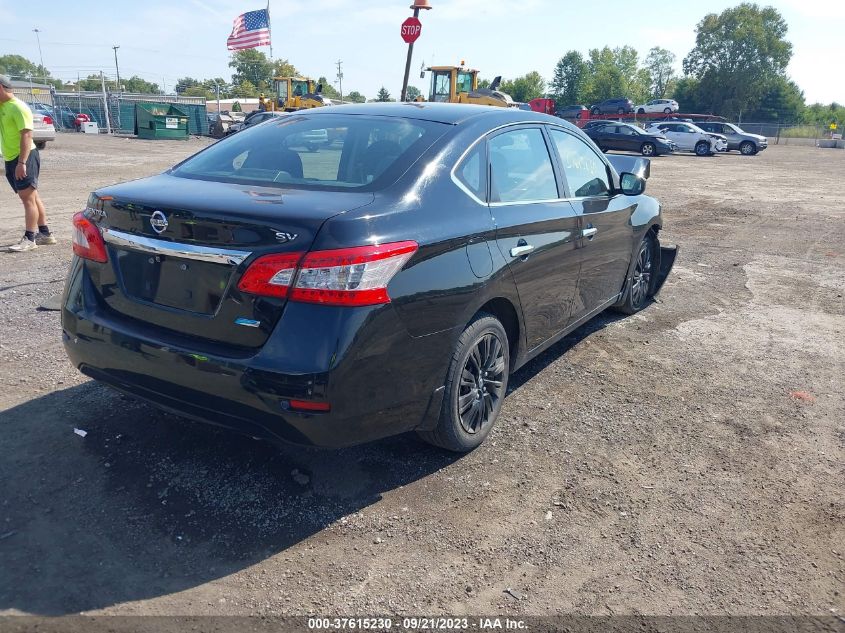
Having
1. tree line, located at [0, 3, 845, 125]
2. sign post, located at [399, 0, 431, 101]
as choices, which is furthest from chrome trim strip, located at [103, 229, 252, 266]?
tree line, located at [0, 3, 845, 125]

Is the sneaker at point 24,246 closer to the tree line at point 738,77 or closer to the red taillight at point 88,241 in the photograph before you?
the red taillight at point 88,241

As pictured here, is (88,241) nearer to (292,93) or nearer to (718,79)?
(292,93)

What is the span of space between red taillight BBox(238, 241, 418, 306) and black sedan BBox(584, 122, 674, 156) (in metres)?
30.7

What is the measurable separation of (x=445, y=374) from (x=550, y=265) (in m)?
1.17

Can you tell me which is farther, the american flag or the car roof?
the american flag

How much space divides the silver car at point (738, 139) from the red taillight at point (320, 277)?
38288 mm

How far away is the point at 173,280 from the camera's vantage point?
2809 mm

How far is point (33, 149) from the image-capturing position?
748 centimetres

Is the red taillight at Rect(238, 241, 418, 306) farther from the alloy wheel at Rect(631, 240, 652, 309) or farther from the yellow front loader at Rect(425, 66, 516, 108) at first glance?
the yellow front loader at Rect(425, 66, 516, 108)

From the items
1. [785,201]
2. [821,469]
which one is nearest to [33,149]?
[821,469]

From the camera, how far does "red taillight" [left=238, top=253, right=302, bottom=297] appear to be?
2.58m

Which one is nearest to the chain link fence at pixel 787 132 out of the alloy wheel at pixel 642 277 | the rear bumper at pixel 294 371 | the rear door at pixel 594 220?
the alloy wheel at pixel 642 277

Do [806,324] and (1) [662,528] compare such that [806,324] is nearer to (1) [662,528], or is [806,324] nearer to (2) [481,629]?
(1) [662,528]

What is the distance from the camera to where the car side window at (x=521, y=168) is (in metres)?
3.61
